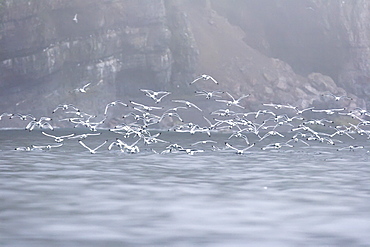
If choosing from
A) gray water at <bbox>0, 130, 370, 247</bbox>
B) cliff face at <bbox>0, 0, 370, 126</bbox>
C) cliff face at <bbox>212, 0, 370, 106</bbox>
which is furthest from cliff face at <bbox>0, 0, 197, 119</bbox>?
gray water at <bbox>0, 130, 370, 247</bbox>

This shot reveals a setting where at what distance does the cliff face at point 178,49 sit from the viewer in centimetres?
13175

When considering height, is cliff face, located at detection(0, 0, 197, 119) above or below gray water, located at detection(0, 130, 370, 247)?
above

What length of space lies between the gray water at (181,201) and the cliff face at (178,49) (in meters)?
72.2

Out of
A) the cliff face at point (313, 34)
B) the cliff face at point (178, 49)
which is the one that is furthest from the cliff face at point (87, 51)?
the cliff face at point (313, 34)

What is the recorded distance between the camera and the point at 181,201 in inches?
1467

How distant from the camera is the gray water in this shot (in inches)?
1134

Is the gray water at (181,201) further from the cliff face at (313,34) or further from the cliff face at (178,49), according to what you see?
the cliff face at (313,34)

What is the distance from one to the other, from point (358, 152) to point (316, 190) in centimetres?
3256

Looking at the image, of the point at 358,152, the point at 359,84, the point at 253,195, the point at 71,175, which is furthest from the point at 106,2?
the point at 253,195

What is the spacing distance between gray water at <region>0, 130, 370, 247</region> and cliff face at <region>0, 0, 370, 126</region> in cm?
7219

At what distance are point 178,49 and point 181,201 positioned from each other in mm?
125006

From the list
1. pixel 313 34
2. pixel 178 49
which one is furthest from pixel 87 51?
pixel 313 34

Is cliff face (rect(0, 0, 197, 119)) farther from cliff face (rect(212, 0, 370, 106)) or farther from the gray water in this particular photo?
the gray water

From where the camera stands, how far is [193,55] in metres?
162
